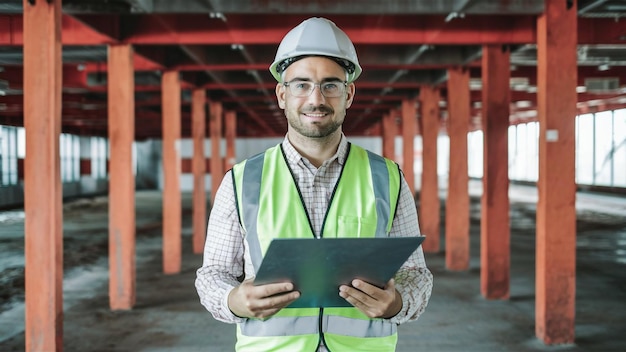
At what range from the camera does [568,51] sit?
23.1 ft

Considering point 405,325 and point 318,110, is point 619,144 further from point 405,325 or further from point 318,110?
point 318,110

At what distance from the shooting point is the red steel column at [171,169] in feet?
37.8

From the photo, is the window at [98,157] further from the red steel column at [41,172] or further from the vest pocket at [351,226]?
the vest pocket at [351,226]

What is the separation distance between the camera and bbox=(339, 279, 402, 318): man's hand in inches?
74.4

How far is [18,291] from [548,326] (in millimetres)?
8004

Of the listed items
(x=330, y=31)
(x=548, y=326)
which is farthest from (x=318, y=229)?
(x=548, y=326)

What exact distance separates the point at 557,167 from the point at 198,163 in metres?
8.66

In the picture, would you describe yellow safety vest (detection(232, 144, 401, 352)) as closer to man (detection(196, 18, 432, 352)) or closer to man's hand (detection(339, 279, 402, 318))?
man (detection(196, 18, 432, 352))

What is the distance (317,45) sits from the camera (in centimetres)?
217

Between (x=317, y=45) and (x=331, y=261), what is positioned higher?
(x=317, y=45)

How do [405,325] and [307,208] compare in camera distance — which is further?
[405,325]

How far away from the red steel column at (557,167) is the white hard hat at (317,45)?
17.6 ft

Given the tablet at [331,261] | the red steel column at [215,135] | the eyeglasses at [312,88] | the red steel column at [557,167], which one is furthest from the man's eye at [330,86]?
the red steel column at [215,135]

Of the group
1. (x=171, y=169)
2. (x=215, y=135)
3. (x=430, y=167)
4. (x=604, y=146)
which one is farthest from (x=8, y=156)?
(x=604, y=146)
